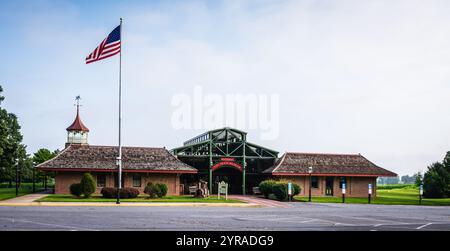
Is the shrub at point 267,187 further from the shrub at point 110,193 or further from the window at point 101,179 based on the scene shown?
the window at point 101,179

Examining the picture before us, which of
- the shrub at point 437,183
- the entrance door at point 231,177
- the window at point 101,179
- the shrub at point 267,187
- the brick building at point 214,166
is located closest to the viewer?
the shrub at point 267,187

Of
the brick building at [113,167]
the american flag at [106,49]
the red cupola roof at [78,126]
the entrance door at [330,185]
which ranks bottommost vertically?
the entrance door at [330,185]

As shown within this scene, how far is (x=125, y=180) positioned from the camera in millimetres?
40500

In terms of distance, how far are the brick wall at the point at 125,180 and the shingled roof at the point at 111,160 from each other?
0.89 meters

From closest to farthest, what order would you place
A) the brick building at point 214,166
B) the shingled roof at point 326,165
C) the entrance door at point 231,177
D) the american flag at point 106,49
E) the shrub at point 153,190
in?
the american flag at point 106,49 → the shrub at point 153,190 → the brick building at point 214,166 → the shingled roof at point 326,165 → the entrance door at point 231,177

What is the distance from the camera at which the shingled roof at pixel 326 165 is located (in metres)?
44.4

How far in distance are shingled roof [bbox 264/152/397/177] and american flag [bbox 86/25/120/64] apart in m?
20.9

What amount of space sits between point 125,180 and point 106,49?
15.5 meters

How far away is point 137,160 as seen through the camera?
41.4 m

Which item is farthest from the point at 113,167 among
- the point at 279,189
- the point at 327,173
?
the point at 327,173

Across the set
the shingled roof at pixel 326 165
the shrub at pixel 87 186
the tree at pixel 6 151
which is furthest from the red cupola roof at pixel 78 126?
the shingled roof at pixel 326 165
